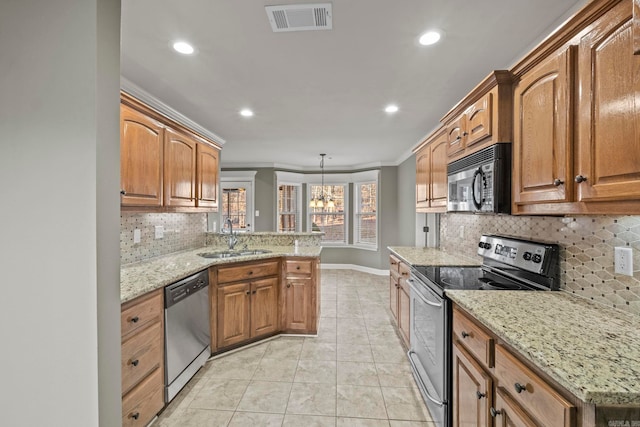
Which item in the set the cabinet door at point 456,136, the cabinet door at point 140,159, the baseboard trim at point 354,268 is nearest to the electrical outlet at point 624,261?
the cabinet door at point 456,136

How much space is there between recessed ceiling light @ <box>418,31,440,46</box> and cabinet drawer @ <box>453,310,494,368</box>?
1653 millimetres

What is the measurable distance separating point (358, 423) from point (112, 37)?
237cm

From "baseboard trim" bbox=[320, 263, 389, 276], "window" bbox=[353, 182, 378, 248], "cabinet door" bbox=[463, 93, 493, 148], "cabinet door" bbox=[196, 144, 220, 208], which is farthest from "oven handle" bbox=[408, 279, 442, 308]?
"window" bbox=[353, 182, 378, 248]

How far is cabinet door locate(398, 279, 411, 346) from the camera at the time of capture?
274 cm

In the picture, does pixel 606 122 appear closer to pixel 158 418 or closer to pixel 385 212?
pixel 158 418

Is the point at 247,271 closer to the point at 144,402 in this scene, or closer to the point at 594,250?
the point at 144,402

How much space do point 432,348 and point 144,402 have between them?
186 cm

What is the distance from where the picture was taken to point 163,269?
7.69ft

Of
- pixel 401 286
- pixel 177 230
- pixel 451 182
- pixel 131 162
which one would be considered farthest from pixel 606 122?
pixel 177 230

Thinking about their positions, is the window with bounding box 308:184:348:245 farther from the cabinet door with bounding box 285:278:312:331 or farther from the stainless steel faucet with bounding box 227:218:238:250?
the cabinet door with bounding box 285:278:312:331

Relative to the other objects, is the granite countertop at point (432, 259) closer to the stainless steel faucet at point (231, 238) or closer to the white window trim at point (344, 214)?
the stainless steel faucet at point (231, 238)

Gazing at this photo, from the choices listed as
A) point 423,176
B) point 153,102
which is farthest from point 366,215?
point 153,102

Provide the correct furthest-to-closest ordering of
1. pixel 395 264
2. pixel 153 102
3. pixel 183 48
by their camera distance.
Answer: pixel 395 264 → pixel 153 102 → pixel 183 48

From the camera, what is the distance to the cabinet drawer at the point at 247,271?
2.77m
